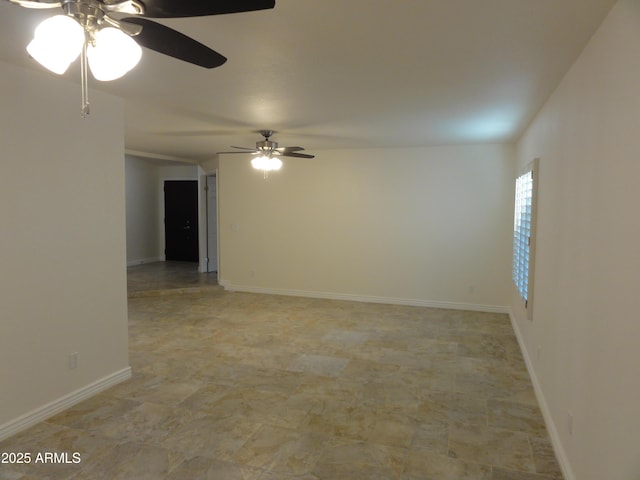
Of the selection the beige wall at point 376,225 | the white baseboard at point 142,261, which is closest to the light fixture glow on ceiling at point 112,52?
the beige wall at point 376,225

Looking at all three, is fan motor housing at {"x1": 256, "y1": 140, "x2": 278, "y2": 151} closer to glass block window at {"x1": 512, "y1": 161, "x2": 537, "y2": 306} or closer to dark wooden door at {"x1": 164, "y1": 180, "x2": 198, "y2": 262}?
glass block window at {"x1": 512, "y1": 161, "x2": 537, "y2": 306}

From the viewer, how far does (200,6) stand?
129 centimetres

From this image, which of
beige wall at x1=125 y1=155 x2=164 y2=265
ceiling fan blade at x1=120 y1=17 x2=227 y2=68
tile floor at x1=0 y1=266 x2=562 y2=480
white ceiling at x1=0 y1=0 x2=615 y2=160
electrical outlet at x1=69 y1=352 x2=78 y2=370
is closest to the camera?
ceiling fan blade at x1=120 y1=17 x2=227 y2=68

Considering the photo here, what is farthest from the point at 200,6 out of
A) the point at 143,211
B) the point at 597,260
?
the point at 143,211

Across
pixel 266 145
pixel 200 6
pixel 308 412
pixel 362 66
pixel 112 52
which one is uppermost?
pixel 362 66

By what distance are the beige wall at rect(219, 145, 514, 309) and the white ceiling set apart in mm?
1374

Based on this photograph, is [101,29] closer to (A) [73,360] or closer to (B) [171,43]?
(B) [171,43]

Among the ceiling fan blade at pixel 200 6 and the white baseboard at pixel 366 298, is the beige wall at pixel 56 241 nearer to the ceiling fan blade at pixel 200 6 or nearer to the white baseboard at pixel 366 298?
the ceiling fan blade at pixel 200 6

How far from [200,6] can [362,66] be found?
150 centimetres

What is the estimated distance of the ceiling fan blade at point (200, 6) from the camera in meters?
1.27

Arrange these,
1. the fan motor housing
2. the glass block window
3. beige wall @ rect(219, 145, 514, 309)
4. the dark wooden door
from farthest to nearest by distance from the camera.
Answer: the dark wooden door
beige wall @ rect(219, 145, 514, 309)
the fan motor housing
the glass block window

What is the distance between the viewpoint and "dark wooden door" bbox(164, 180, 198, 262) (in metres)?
9.89

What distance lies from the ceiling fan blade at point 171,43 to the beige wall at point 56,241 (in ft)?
5.57

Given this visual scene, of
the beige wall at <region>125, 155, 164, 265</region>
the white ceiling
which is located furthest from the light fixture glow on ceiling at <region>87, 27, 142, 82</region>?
the beige wall at <region>125, 155, 164, 265</region>
